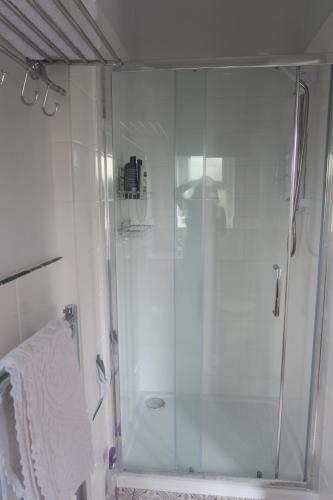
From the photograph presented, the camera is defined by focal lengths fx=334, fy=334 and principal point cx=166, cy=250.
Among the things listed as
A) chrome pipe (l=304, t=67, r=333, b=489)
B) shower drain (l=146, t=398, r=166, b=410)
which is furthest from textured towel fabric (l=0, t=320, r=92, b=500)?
shower drain (l=146, t=398, r=166, b=410)

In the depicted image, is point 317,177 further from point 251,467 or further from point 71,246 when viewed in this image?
point 251,467

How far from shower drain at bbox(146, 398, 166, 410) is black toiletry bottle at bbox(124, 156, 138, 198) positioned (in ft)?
4.58

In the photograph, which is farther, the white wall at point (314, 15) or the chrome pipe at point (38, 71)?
the white wall at point (314, 15)

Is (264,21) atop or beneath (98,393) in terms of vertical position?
atop

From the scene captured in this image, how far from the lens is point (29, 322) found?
3.08 feet

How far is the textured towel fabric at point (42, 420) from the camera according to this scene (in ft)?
2.28

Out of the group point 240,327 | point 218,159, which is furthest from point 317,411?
point 218,159

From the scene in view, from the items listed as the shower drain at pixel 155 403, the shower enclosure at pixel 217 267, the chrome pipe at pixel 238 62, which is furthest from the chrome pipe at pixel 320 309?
the shower drain at pixel 155 403

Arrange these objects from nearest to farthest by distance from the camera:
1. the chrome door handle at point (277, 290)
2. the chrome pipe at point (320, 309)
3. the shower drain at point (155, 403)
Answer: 1. the chrome pipe at point (320, 309)
2. the chrome door handle at point (277, 290)
3. the shower drain at point (155, 403)

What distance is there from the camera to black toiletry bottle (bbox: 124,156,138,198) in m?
1.90

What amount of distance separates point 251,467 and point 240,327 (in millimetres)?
816

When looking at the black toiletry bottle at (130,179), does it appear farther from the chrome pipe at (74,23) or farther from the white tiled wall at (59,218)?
the chrome pipe at (74,23)

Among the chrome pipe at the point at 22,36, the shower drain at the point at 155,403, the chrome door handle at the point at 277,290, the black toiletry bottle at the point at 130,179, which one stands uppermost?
the chrome pipe at the point at 22,36

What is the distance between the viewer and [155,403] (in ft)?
7.46
